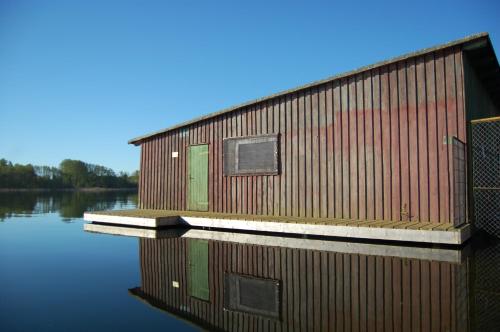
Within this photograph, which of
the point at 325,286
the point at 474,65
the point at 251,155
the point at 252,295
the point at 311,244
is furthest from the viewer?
the point at 251,155

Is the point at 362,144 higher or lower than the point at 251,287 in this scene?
higher

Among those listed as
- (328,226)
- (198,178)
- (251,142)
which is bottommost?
(328,226)

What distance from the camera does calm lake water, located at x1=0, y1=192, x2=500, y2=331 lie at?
3932 mm

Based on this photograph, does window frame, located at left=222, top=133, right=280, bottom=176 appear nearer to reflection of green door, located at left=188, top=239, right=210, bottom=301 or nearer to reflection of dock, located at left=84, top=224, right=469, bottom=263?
reflection of dock, located at left=84, top=224, right=469, bottom=263

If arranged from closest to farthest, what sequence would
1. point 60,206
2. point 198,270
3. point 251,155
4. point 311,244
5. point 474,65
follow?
point 198,270
point 311,244
point 474,65
point 251,155
point 60,206

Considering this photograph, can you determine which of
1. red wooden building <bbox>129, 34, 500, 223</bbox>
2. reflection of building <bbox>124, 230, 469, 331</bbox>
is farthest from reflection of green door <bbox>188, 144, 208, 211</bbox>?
reflection of building <bbox>124, 230, 469, 331</bbox>

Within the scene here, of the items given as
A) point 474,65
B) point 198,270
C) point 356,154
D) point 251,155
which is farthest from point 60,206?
point 474,65

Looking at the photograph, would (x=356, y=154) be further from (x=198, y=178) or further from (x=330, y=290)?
(x=330, y=290)

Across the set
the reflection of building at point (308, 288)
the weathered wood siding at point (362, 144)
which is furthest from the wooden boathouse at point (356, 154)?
the reflection of building at point (308, 288)

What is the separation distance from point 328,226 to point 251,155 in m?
4.05

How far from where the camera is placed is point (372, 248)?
8.03 m

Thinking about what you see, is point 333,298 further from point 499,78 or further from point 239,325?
point 499,78

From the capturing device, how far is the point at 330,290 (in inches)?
197

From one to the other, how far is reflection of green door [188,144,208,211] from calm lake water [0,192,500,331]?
196 inches
